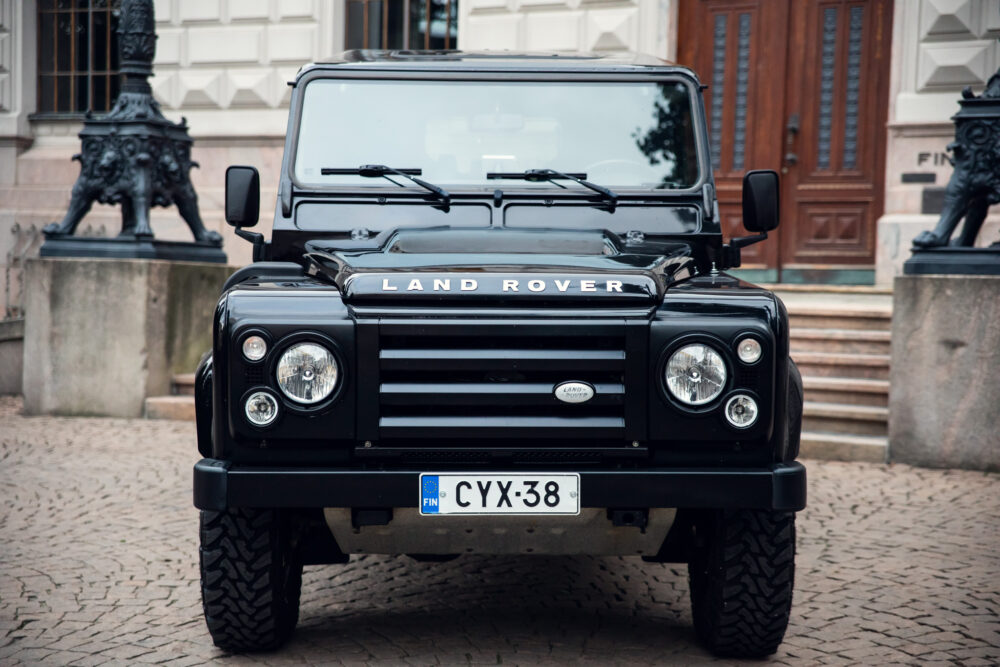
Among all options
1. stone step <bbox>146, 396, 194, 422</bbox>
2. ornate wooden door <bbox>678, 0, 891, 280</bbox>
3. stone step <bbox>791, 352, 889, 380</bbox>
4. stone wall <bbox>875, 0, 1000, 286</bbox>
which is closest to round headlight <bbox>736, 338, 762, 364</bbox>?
stone step <bbox>791, 352, 889, 380</bbox>

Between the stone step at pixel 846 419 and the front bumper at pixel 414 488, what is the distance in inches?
184

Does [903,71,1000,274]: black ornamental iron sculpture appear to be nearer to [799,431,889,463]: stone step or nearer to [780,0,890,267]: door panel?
[799,431,889,463]: stone step

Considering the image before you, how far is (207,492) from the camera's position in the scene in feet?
10.4

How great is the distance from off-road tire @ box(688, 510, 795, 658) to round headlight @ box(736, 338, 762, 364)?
21.2 inches

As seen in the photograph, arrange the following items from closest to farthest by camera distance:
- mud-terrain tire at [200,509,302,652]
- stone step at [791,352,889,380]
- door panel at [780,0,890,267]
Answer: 1. mud-terrain tire at [200,509,302,652]
2. stone step at [791,352,889,380]
3. door panel at [780,0,890,267]

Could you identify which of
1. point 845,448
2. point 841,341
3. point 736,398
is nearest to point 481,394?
point 736,398

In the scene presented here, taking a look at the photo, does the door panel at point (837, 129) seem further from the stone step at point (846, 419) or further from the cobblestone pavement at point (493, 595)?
the cobblestone pavement at point (493, 595)

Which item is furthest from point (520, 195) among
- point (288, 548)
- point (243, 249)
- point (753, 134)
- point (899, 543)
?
point (243, 249)

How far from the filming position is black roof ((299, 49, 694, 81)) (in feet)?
14.6

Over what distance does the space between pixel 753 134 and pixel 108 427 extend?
270 inches

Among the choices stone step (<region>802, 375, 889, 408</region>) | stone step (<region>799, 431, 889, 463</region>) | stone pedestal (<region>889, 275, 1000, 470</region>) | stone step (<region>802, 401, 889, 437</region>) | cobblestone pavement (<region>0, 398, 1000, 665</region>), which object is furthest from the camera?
stone step (<region>802, 375, 889, 408</region>)

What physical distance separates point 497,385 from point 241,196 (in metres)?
1.67

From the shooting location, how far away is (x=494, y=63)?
4531 millimetres

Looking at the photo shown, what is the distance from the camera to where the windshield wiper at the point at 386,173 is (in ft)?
13.5
